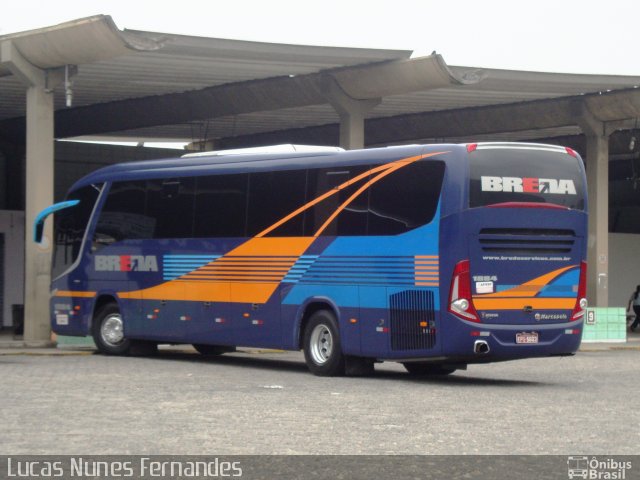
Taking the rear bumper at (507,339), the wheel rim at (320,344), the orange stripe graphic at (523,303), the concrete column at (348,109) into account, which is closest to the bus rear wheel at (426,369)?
the wheel rim at (320,344)

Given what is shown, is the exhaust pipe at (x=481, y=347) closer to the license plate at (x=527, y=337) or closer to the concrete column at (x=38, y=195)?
the license plate at (x=527, y=337)

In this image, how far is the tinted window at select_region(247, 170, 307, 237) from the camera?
69.5ft

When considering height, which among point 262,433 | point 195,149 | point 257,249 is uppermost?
point 195,149

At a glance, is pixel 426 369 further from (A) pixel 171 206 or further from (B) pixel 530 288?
(A) pixel 171 206

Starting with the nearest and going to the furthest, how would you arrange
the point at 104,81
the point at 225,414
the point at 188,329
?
the point at 225,414, the point at 188,329, the point at 104,81

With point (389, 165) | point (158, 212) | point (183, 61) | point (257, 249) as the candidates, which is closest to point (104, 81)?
point (183, 61)

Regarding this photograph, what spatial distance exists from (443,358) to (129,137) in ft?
99.3

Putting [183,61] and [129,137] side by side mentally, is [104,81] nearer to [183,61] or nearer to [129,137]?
[183,61]

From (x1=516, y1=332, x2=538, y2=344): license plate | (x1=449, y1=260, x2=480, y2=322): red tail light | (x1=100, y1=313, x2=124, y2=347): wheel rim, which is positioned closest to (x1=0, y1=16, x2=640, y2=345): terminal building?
(x1=100, y1=313, x2=124, y2=347): wheel rim

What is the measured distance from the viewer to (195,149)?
48844 millimetres

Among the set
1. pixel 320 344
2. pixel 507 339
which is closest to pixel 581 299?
pixel 507 339

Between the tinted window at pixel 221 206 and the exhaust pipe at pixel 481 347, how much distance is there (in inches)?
196

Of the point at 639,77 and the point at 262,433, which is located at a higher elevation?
the point at 639,77

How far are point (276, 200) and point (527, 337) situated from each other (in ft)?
15.5
